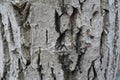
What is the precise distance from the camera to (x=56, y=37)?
2.77ft

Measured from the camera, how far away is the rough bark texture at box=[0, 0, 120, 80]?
833 millimetres

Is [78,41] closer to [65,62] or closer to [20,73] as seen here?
[65,62]

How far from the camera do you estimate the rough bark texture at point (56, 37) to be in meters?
0.83

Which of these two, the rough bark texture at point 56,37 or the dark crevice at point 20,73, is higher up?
the rough bark texture at point 56,37

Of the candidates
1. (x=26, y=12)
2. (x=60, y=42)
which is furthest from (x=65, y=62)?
(x=26, y=12)

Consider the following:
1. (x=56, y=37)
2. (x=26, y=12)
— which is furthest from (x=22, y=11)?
(x=56, y=37)

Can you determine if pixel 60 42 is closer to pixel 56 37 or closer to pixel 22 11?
pixel 56 37

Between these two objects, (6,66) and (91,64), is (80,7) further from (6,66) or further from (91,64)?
(6,66)

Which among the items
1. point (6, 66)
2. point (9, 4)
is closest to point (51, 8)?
point (9, 4)

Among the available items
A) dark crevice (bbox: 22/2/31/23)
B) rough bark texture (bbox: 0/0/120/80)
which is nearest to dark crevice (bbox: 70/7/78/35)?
rough bark texture (bbox: 0/0/120/80)

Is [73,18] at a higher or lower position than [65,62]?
higher

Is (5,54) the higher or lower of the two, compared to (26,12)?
lower

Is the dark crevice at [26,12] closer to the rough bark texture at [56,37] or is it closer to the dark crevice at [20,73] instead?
the rough bark texture at [56,37]

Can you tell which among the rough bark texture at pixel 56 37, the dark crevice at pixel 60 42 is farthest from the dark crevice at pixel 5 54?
A: the dark crevice at pixel 60 42
